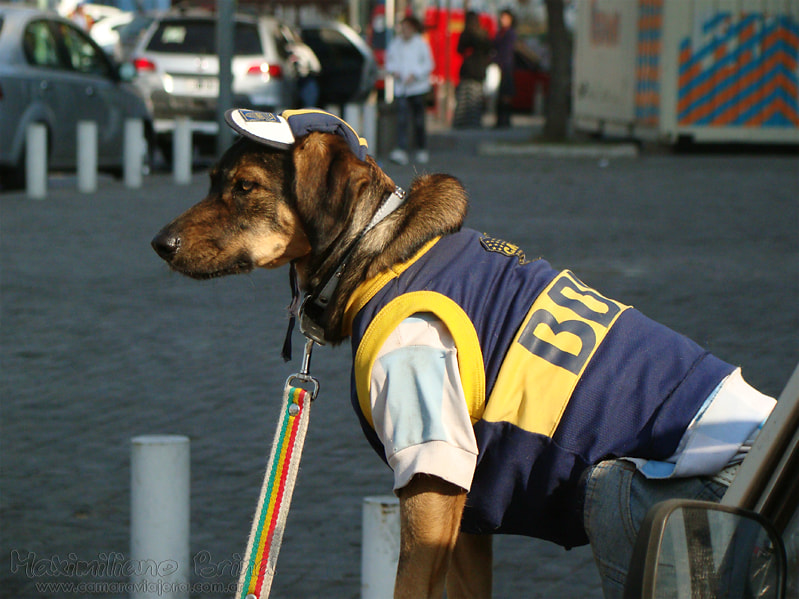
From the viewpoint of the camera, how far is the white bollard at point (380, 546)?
10.8 feet

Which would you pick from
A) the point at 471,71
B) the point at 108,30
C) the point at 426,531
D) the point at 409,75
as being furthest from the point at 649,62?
the point at 426,531

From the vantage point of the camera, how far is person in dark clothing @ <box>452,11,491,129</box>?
27.6m

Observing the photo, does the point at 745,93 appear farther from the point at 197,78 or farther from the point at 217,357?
the point at 217,357

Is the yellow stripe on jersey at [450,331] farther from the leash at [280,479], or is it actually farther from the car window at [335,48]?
the car window at [335,48]

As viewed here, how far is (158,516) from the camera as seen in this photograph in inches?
139

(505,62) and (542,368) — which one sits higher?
(505,62)

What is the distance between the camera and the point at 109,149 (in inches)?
609

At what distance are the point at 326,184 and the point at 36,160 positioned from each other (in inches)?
424

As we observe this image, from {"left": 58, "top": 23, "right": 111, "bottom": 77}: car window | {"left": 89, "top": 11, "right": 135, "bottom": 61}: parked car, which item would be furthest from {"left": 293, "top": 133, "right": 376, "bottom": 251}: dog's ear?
{"left": 89, "top": 11, "right": 135, "bottom": 61}: parked car

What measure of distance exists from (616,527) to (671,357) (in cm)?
45

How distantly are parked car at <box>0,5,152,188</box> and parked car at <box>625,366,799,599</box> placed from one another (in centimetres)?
1223

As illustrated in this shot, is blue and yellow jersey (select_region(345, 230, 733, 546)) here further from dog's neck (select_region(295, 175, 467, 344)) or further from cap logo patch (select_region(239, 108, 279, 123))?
cap logo patch (select_region(239, 108, 279, 123))

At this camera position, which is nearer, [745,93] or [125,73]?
[125,73]

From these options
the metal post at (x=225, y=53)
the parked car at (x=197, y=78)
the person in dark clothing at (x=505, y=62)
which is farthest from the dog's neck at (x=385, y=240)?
the person in dark clothing at (x=505, y=62)
